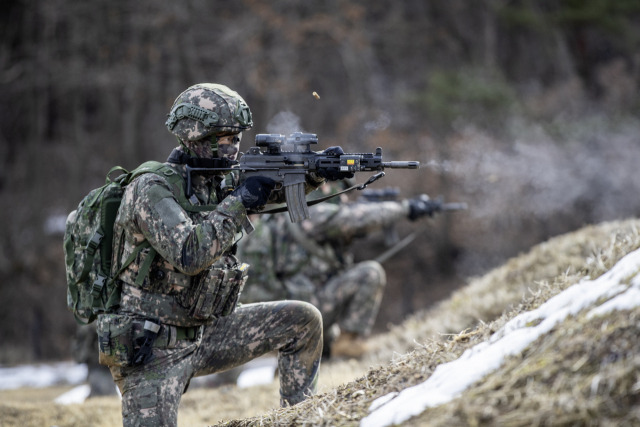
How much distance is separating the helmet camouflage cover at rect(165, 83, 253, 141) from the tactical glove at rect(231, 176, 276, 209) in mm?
371

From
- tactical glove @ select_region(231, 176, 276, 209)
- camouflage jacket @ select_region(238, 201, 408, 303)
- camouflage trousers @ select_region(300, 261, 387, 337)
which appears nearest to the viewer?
tactical glove @ select_region(231, 176, 276, 209)

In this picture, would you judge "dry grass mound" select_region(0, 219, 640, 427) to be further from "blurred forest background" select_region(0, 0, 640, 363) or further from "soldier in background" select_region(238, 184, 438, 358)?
"blurred forest background" select_region(0, 0, 640, 363)

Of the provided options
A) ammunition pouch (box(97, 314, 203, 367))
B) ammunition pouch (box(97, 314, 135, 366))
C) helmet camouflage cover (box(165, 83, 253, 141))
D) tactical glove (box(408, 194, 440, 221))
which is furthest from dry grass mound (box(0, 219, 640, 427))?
tactical glove (box(408, 194, 440, 221))

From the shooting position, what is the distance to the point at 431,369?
3803mm

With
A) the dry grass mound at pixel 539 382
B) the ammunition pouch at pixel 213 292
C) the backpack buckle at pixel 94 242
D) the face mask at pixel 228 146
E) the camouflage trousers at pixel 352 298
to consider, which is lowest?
the camouflage trousers at pixel 352 298

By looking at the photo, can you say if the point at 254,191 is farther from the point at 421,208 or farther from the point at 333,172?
the point at 421,208

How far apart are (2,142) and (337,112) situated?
10534 millimetres

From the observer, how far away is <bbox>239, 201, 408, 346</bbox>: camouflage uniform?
8844 mm

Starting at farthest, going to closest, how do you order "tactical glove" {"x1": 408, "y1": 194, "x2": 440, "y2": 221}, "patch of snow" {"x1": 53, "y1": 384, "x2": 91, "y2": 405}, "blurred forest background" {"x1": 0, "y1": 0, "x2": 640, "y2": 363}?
"blurred forest background" {"x1": 0, "y1": 0, "x2": 640, "y2": 363}
"patch of snow" {"x1": 53, "y1": 384, "x2": 91, "y2": 405}
"tactical glove" {"x1": 408, "y1": 194, "x2": 440, "y2": 221}

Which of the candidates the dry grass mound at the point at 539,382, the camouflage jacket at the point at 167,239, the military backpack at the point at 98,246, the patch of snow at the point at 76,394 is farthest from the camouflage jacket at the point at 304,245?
the dry grass mound at the point at 539,382

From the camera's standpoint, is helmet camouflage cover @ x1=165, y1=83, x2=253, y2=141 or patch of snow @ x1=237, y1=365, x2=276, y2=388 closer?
helmet camouflage cover @ x1=165, y1=83, x2=253, y2=141

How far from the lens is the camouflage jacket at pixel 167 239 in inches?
165

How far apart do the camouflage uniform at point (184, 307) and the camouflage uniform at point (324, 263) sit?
12.9 feet

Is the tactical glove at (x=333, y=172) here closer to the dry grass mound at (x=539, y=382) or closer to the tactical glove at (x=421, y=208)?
the dry grass mound at (x=539, y=382)
